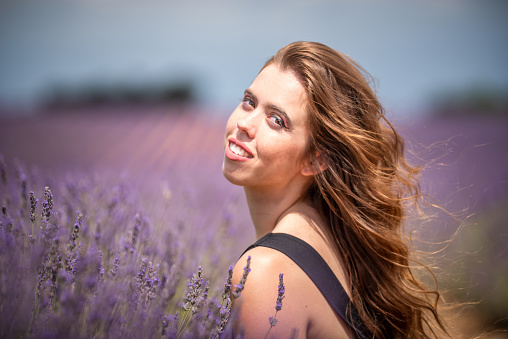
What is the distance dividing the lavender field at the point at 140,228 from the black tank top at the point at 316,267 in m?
0.20

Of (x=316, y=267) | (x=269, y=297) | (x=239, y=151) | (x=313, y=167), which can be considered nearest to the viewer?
(x=269, y=297)

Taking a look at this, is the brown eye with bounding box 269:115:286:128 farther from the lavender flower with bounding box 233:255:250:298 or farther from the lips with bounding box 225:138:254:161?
the lavender flower with bounding box 233:255:250:298

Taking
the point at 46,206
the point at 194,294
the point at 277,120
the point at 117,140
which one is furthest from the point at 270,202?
the point at 117,140

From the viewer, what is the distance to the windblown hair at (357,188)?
6.25 feet

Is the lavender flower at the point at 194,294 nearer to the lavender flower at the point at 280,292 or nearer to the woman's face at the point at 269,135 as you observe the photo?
the lavender flower at the point at 280,292

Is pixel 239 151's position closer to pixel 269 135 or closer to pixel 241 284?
pixel 269 135

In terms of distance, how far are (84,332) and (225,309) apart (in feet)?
1.46

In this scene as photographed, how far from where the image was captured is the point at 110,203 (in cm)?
198

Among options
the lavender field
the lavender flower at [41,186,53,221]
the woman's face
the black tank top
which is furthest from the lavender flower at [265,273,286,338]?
the lavender flower at [41,186,53,221]

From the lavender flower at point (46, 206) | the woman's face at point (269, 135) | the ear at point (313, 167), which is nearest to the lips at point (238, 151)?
the woman's face at point (269, 135)

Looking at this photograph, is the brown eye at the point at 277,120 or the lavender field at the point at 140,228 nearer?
the lavender field at the point at 140,228

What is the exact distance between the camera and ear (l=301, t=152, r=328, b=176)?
192cm

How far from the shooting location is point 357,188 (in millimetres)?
1986

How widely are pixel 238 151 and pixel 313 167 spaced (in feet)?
1.24
